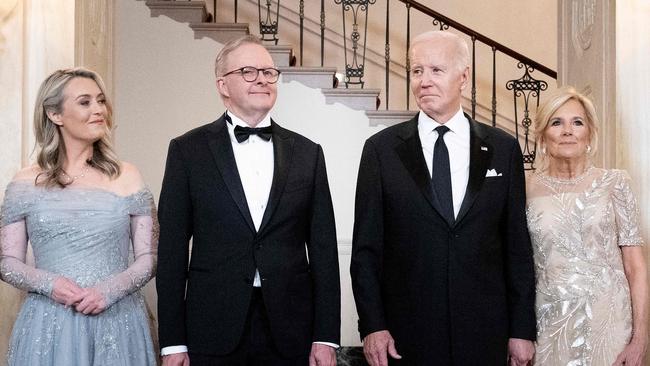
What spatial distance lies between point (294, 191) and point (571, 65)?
2231mm

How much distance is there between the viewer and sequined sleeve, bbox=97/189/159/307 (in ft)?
11.3

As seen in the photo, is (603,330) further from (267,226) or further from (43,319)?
(43,319)

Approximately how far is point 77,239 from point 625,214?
1947 mm

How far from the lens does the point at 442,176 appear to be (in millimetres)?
3463

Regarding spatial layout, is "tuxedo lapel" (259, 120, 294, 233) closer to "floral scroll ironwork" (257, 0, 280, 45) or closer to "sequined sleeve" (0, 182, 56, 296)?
"sequined sleeve" (0, 182, 56, 296)

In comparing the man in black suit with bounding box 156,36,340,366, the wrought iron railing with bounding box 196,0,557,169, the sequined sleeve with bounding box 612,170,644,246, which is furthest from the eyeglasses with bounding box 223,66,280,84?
the wrought iron railing with bounding box 196,0,557,169

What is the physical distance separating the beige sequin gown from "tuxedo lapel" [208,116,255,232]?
3.64ft

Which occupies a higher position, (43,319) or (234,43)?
(234,43)

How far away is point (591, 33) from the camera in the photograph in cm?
470

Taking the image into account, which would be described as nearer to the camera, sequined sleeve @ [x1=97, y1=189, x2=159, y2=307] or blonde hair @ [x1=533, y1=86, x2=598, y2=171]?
sequined sleeve @ [x1=97, y1=189, x2=159, y2=307]

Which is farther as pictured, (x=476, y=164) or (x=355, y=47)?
(x=355, y=47)

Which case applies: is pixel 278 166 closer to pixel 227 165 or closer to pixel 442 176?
pixel 227 165

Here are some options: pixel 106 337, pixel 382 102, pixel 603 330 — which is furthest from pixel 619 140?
pixel 382 102

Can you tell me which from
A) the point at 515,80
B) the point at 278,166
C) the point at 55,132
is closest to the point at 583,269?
the point at 278,166
